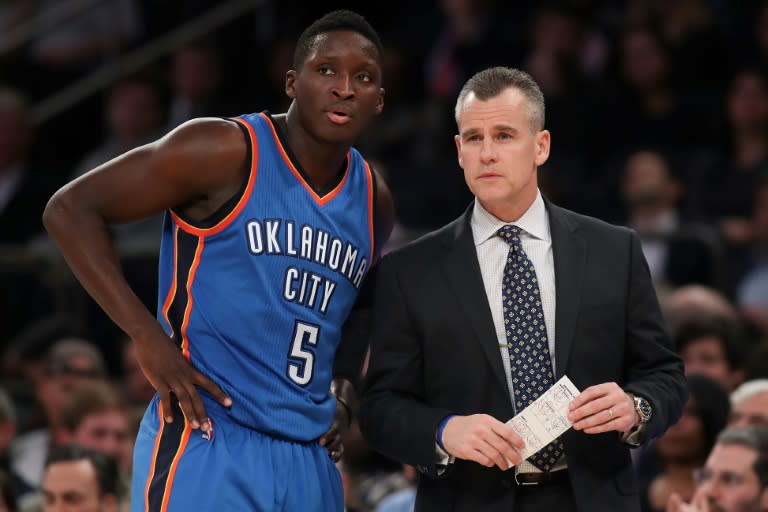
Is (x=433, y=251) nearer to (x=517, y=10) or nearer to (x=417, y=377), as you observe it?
(x=417, y=377)

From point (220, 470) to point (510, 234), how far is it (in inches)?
40.9

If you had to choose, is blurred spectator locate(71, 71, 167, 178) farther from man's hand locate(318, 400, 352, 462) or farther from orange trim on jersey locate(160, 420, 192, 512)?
orange trim on jersey locate(160, 420, 192, 512)

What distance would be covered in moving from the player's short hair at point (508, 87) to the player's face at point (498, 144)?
0.01 m

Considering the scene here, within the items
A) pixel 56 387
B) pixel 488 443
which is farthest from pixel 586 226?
pixel 56 387

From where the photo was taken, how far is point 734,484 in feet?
16.6

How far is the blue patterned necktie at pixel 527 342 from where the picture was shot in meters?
3.68

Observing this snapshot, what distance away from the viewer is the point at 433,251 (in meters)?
3.88

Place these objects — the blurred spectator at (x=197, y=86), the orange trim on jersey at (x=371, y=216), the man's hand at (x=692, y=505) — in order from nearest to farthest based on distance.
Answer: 1. the orange trim on jersey at (x=371, y=216)
2. the man's hand at (x=692, y=505)
3. the blurred spectator at (x=197, y=86)

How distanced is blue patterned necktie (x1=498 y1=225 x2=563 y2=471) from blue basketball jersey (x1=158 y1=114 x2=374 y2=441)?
545 mm

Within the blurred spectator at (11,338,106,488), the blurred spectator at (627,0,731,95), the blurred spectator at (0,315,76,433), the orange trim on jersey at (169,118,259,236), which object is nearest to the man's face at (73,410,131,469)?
the blurred spectator at (11,338,106,488)

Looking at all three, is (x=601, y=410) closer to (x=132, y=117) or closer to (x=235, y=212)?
(x=235, y=212)

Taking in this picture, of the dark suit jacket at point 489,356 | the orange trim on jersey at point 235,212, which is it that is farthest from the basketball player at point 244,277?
the dark suit jacket at point 489,356

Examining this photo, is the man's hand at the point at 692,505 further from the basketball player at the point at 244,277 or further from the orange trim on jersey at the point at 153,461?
the orange trim on jersey at the point at 153,461

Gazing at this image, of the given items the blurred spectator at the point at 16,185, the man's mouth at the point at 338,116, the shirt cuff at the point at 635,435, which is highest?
the blurred spectator at the point at 16,185
